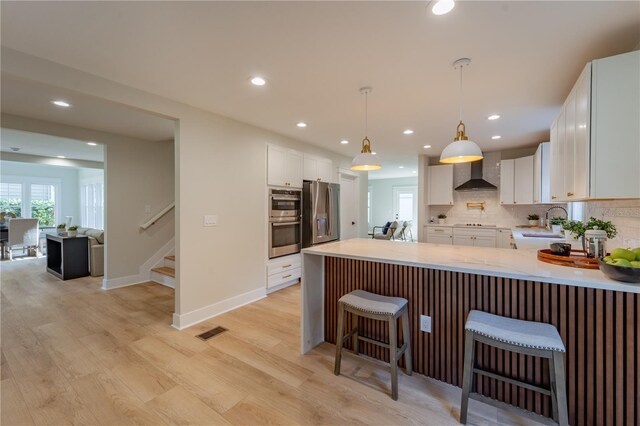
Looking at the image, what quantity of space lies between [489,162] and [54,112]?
7.18 metres

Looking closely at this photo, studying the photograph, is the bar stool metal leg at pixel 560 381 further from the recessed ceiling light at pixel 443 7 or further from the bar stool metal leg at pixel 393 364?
the recessed ceiling light at pixel 443 7

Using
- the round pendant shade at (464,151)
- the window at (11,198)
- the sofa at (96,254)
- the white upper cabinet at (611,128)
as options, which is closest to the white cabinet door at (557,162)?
the white upper cabinet at (611,128)

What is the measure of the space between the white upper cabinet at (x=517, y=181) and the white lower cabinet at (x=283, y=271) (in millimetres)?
4145

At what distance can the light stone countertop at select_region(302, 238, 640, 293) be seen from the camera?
1.50 meters

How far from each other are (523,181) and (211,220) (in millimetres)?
5314

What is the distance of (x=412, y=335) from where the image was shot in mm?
2195

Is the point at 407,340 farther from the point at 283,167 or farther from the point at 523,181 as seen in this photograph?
the point at 523,181

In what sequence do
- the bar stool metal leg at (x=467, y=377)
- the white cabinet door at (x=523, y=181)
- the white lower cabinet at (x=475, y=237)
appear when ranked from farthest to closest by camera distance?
the white lower cabinet at (x=475, y=237)
the white cabinet door at (x=523, y=181)
the bar stool metal leg at (x=467, y=377)

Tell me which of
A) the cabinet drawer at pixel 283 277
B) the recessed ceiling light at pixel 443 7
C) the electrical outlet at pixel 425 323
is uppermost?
the recessed ceiling light at pixel 443 7

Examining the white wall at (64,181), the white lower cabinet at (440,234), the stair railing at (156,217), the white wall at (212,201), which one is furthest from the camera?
the white wall at (64,181)

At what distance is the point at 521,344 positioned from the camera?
1475 millimetres

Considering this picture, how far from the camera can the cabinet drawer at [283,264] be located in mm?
4021

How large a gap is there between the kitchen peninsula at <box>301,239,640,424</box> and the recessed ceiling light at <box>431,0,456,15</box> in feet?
5.00

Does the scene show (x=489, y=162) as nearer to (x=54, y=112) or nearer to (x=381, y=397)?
(x=381, y=397)
